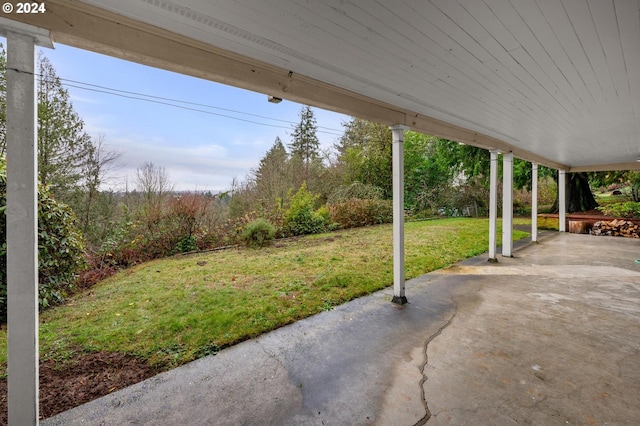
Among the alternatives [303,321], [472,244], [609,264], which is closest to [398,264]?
[303,321]

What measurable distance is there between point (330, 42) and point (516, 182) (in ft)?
40.1

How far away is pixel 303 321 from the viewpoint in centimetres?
303

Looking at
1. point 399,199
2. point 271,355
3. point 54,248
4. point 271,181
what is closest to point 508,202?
point 399,199

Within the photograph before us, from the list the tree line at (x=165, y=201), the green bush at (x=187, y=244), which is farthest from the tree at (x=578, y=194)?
the green bush at (x=187, y=244)

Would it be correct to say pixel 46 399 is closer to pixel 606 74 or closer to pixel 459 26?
pixel 459 26

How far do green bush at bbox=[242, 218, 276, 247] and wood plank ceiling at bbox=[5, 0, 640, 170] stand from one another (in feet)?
15.7

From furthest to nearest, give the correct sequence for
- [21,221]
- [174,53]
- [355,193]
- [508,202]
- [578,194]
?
[578,194] → [355,193] → [508,202] → [174,53] → [21,221]

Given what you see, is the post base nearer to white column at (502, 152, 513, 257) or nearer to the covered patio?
the covered patio

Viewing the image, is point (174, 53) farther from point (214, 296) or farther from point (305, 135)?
point (305, 135)

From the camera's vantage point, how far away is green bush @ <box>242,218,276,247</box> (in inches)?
270

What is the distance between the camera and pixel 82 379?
207 cm

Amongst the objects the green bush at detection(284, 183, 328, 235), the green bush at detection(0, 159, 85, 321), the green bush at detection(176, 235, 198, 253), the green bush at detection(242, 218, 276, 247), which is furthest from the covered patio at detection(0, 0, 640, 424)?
the green bush at detection(284, 183, 328, 235)

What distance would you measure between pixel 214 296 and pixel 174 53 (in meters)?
2.92

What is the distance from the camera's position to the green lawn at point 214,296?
2582mm
